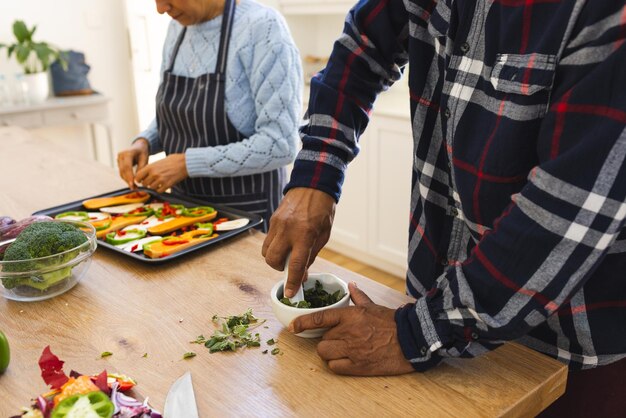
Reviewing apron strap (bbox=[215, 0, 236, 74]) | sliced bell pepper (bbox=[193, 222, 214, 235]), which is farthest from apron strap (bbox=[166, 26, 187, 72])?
sliced bell pepper (bbox=[193, 222, 214, 235])

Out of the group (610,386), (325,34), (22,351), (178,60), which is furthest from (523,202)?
(325,34)

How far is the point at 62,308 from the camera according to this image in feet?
3.47

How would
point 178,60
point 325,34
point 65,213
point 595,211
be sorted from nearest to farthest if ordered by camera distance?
point 595,211, point 65,213, point 178,60, point 325,34

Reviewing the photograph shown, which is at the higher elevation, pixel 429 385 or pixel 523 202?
pixel 523 202

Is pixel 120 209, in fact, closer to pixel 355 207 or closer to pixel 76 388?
pixel 76 388

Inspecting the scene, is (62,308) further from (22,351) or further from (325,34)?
(325,34)

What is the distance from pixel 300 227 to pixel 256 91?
2.32 ft

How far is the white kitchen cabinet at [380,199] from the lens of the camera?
281 cm

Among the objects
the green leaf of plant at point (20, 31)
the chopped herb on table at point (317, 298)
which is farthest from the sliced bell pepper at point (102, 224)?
the green leaf of plant at point (20, 31)

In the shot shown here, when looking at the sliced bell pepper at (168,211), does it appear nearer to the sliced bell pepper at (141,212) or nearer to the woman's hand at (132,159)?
the sliced bell pepper at (141,212)

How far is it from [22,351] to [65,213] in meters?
0.62

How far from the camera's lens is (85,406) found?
720 mm

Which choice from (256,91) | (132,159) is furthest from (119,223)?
(256,91)

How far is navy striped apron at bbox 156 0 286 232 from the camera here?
5.41ft
